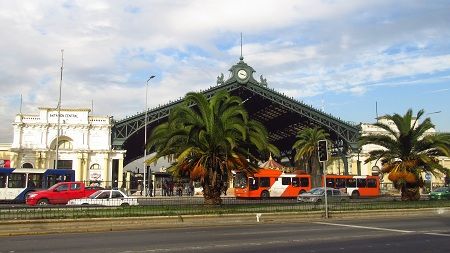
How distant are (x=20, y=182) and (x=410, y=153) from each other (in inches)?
1066

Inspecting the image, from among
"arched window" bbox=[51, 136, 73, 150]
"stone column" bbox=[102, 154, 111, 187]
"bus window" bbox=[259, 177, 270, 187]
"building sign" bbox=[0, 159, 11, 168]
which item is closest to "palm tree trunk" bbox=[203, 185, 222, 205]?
"bus window" bbox=[259, 177, 270, 187]

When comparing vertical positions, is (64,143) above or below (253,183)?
above

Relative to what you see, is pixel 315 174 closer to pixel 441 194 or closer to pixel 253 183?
pixel 253 183

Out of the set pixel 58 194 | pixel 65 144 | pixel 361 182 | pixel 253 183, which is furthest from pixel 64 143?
pixel 361 182

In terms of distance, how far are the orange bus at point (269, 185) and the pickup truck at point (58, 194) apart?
17.2m

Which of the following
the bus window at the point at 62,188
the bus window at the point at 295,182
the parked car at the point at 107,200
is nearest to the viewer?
the parked car at the point at 107,200

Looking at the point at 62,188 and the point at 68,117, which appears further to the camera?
the point at 68,117

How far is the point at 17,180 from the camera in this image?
35.1 metres

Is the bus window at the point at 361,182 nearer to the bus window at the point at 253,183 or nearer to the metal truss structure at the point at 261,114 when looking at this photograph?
the bus window at the point at 253,183

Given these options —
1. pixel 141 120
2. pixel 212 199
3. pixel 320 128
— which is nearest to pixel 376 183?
pixel 320 128

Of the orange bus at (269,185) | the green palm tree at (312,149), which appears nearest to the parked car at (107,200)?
the orange bus at (269,185)

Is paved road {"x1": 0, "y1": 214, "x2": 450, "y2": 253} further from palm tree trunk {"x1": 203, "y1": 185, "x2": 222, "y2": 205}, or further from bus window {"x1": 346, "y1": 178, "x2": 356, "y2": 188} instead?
bus window {"x1": 346, "y1": 178, "x2": 356, "y2": 188}

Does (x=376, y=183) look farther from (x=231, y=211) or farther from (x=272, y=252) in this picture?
(x=272, y=252)

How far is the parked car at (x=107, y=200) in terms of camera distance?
82.9 ft
